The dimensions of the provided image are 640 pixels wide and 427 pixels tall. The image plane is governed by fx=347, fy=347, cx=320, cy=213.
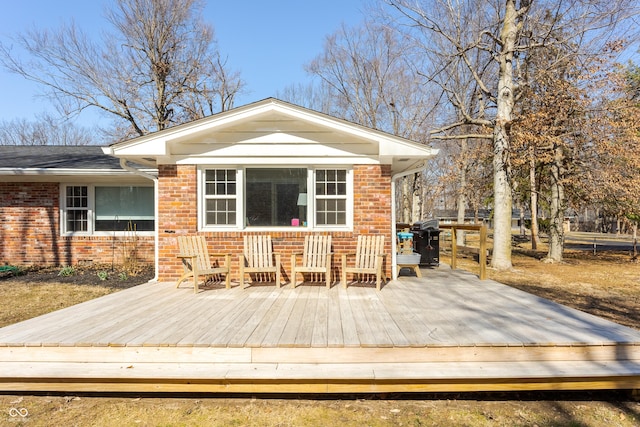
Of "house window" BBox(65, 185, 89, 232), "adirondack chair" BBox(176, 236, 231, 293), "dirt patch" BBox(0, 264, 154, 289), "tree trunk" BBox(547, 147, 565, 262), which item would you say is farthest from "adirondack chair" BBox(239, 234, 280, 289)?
"tree trunk" BBox(547, 147, 565, 262)

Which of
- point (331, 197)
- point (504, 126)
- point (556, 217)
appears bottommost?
point (556, 217)

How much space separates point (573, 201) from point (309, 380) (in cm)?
1403

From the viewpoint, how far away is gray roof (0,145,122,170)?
9.20 metres

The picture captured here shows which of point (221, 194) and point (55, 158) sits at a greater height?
point (55, 158)

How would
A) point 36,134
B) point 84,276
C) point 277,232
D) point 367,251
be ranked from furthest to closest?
point 36,134 < point 84,276 < point 277,232 < point 367,251

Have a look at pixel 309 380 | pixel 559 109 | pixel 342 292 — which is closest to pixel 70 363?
pixel 309 380

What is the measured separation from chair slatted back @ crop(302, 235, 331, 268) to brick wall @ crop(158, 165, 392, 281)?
0.23 meters

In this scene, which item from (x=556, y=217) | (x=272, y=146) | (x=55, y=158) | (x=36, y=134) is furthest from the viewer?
(x=36, y=134)

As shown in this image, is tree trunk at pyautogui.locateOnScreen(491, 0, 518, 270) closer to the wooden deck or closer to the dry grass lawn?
the wooden deck

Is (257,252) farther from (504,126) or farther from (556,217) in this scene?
(556,217)

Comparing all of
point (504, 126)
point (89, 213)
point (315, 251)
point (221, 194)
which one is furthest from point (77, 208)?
point (504, 126)

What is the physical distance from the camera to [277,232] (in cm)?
636

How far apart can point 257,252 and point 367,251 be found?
76.1 inches

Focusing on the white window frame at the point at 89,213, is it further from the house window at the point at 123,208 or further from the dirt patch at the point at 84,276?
the dirt patch at the point at 84,276
